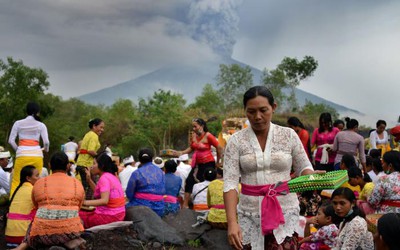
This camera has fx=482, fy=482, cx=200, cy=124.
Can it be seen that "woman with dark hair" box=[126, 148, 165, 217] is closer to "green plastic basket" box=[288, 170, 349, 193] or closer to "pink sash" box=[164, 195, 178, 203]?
"pink sash" box=[164, 195, 178, 203]

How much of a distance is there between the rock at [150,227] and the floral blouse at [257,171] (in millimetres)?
3661

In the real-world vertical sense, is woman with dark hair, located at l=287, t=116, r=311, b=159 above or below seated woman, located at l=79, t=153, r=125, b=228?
above

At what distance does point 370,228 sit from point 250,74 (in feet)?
152

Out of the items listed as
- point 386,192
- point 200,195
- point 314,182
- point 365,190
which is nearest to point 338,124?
point 200,195

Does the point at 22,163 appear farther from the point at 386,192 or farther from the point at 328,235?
the point at 386,192

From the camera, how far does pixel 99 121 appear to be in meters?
9.23

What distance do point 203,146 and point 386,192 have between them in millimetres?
4429

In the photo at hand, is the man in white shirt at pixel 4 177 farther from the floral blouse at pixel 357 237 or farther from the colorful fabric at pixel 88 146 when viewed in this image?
the floral blouse at pixel 357 237

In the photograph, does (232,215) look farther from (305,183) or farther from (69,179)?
(69,179)

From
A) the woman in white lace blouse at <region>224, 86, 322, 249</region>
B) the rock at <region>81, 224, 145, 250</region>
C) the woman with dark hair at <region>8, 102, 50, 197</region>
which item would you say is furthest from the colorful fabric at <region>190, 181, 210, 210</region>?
the woman in white lace blouse at <region>224, 86, 322, 249</region>

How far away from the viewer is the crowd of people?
11.3ft

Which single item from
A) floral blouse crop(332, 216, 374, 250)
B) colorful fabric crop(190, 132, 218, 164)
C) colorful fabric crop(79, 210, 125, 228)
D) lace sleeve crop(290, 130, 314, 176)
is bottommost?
colorful fabric crop(79, 210, 125, 228)

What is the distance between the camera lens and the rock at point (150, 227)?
6965mm

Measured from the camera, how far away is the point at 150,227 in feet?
23.2
